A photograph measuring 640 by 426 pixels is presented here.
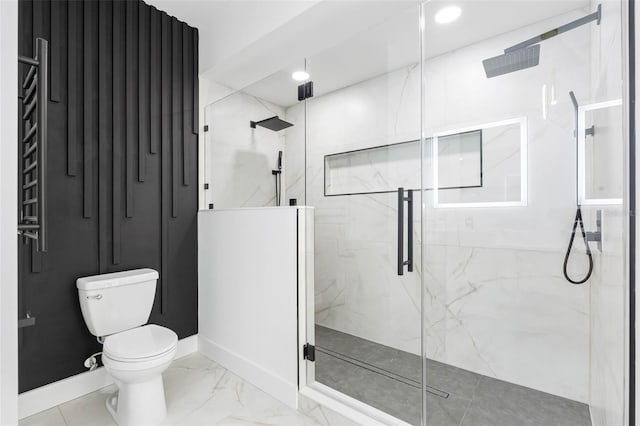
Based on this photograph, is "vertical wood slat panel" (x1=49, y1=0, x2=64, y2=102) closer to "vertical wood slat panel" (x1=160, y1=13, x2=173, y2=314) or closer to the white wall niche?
"vertical wood slat panel" (x1=160, y1=13, x2=173, y2=314)

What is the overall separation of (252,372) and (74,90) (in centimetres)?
212

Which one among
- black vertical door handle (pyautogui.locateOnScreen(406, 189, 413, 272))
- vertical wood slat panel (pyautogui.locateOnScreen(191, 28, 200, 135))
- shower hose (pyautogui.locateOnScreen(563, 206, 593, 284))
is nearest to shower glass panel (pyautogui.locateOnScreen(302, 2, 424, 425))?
black vertical door handle (pyautogui.locateOnScreen(406, 189, 413, 272))

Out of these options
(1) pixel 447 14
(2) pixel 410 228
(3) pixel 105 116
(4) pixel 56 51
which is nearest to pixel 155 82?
(3) pixel 105 116

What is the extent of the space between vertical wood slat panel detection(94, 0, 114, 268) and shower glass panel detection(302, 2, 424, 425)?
4.45ft

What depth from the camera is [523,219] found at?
1.29m

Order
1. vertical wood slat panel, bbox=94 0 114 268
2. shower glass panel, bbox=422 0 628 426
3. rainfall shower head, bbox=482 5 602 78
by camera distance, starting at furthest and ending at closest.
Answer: vertical wood slat panel, bbox=94 0 114 268
rainfall shower head, bbox=482 5 602 78
shower glass panel, bbox=422 0 628 426

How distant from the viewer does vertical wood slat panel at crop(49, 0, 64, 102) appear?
185 cm

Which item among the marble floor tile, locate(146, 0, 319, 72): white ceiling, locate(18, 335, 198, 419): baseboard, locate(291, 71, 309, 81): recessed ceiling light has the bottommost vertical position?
the marble floor tile

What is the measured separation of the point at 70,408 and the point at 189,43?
8.75 feet

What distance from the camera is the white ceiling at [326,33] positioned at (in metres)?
1.41

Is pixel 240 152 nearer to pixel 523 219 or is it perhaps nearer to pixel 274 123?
pixel 274 123

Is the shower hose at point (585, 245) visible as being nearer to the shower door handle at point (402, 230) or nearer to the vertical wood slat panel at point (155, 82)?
the shower door handle at point (402, 230)

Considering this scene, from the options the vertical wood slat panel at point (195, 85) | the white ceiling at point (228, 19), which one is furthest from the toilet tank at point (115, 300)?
the white ceiling at point (228, 19)

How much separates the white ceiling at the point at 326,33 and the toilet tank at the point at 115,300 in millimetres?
1447
